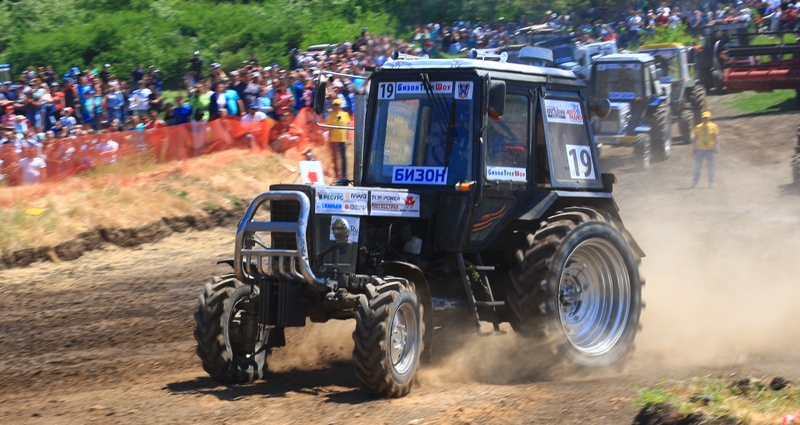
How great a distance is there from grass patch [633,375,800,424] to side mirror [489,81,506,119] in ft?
7.29

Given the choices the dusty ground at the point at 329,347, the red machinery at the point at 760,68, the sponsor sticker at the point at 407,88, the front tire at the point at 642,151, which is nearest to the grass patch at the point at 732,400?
the dusty ground at the point at 329,347

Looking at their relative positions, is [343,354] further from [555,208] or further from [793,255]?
[793,255]

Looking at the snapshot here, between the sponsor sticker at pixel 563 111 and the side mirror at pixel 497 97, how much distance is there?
111 centimetres

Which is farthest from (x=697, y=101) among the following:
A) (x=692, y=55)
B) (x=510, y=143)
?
(x=510, y=143)

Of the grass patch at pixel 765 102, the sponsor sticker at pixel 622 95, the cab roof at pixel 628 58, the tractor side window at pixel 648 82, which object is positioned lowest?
the grass patch at pixel 765 102

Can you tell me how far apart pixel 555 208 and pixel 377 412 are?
8.65ft

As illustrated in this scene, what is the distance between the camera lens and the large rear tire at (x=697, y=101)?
23.6 metres

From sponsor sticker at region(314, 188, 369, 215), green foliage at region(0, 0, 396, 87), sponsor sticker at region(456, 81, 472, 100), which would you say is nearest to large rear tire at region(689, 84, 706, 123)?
green foliage at region(0, 0, 396, 87)

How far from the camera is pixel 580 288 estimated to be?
8203 mm

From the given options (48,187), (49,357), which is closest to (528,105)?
(49,357)

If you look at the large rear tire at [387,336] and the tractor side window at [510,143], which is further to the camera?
the tractor side window at [510,143]

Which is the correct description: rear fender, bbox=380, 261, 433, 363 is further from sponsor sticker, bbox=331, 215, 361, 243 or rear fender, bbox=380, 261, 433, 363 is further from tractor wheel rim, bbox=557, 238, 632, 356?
tractor wheel rim, bbox=557, 238, 632, 356

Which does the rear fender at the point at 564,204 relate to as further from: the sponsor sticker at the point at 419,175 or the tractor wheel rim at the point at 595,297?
the sponsor sticker at the point at 419,175

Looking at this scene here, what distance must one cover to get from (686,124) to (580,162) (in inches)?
621
